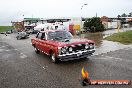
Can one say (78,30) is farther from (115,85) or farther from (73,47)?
(115,85)

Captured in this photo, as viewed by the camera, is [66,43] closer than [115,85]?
No

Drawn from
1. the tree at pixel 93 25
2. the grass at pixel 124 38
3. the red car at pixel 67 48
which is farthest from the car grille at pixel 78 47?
the tree at pixel 93 25

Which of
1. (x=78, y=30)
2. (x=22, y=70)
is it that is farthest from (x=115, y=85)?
(x=78, y=30)

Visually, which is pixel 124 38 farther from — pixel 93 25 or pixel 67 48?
pixel 93 25

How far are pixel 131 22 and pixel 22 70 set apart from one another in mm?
84856

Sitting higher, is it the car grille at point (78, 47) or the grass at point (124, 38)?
the car grille at point (78, 47)

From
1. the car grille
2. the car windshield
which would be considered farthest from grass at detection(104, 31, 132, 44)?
the car grille

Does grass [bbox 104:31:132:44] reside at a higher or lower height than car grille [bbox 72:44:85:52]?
lower

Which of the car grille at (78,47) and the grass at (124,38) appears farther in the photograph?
the grass at (124,38)

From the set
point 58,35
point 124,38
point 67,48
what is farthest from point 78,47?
point 124,38

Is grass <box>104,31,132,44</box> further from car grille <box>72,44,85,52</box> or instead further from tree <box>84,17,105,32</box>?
tree <box>84,17,105,32</box>

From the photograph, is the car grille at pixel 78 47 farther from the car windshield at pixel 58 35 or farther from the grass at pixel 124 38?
the grass at pixel 124 38

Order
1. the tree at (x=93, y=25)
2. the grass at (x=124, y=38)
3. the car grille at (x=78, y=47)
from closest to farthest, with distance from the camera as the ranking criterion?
the car grille at (x=78, y=47)
the grass at (x=124, y=38)
the tree at (x=93, y=25)

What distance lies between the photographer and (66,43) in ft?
34.8
